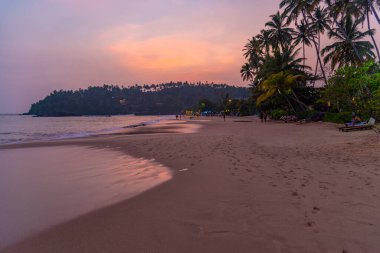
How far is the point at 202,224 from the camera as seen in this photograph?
3.84 m

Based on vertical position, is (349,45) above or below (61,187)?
above

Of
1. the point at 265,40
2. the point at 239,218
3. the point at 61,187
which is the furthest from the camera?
the point at 265,40

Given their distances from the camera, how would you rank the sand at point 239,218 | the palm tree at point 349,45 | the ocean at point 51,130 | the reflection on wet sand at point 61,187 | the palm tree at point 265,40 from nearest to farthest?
the sand at point 239,218
the reflection on wet sand at point 61,187
the ocean at point 51,130
the palm tree at point 349,45
the palm tree at point 265,40

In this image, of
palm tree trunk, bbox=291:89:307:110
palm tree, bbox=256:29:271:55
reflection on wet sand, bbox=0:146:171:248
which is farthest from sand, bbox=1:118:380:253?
palm tree, bbox=256:29:271:55

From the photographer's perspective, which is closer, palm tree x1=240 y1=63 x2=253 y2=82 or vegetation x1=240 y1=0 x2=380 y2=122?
vegetation x1=240 y1=0 x2=380 y2=122

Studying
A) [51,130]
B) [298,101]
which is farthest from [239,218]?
[51,130]

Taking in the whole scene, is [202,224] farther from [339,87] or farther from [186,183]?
[339,87]

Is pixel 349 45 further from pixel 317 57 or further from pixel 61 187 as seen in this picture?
pixel 61 187

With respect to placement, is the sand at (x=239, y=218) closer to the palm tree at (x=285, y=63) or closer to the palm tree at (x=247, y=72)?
the palm tree at (x=285, y=63)

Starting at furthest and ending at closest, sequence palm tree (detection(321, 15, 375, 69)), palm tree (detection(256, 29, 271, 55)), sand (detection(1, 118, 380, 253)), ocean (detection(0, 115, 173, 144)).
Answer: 1. palm tree (detection(256, 29, 271, 55))
2. palm tree (detection(321, 15, 375, 69))
3. ocean (detection(0, 115, 173, 144))
4. sand (detection(1, 118, 380, 253))

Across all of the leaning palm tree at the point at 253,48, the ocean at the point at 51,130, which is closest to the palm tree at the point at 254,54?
the leaning palm tree at the point at 253,48

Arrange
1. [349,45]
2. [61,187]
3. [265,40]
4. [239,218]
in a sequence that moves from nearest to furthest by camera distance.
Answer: [239,218], [61,187], [349,45], [265,40]

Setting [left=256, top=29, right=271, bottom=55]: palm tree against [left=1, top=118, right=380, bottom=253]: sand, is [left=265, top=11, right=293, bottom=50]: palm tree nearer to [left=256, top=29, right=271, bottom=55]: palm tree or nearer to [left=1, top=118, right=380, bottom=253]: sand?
[left=256, top=29, right=271, bottom=55]: palm tree

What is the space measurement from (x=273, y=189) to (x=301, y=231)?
2.02 meters
